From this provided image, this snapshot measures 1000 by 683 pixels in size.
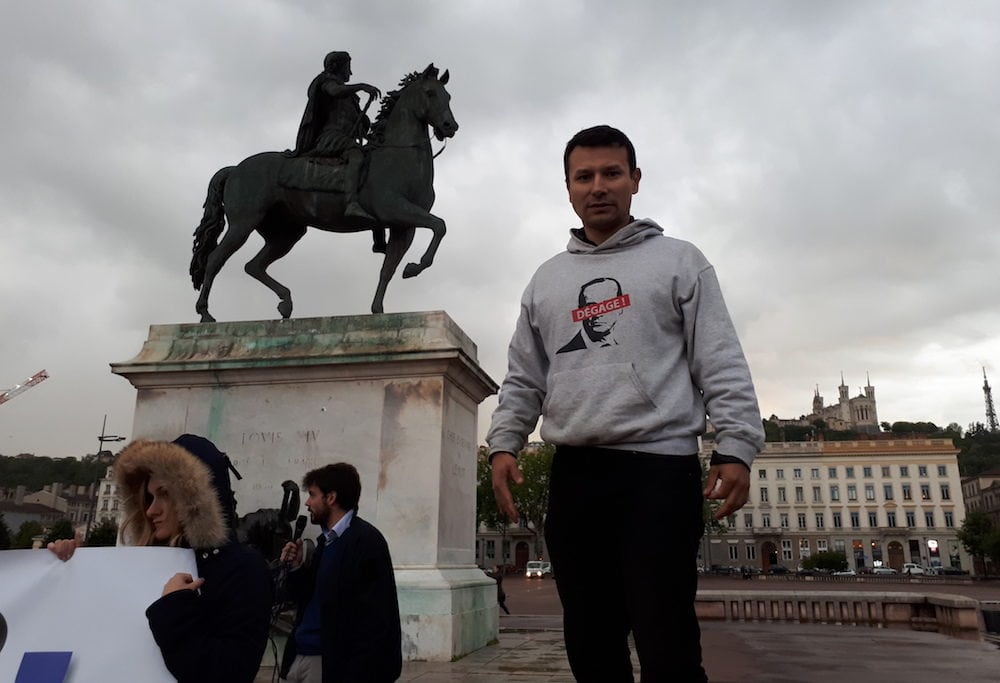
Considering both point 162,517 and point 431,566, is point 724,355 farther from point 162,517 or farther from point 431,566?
point 431,566


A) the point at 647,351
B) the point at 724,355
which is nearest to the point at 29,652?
the point at 647,351

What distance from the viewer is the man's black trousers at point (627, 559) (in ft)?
6.88

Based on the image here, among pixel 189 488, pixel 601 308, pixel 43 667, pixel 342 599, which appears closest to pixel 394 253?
pixel 342 599

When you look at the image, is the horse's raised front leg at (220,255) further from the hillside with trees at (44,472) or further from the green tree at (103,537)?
the hillside with trees at (44,472)

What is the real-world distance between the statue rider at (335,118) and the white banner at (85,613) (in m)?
6.11

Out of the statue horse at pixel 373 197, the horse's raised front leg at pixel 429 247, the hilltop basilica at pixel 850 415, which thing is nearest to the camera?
the horse's raised front leg at pixel 429 247

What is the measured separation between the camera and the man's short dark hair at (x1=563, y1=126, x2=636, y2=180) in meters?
2.67

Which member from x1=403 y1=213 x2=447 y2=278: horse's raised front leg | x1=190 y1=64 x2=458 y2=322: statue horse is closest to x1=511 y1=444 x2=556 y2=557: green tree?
x1=190 y1=64 x2=458 y2=322: statue horse

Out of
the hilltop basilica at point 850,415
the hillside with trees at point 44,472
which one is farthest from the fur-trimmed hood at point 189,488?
the hilltop basilica at point 850,415

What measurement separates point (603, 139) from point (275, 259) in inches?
272

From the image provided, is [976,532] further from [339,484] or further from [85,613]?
[85,613]

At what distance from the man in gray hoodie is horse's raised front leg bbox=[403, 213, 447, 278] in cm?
505

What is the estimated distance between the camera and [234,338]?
7.71 meters

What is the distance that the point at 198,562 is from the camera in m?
2.24
